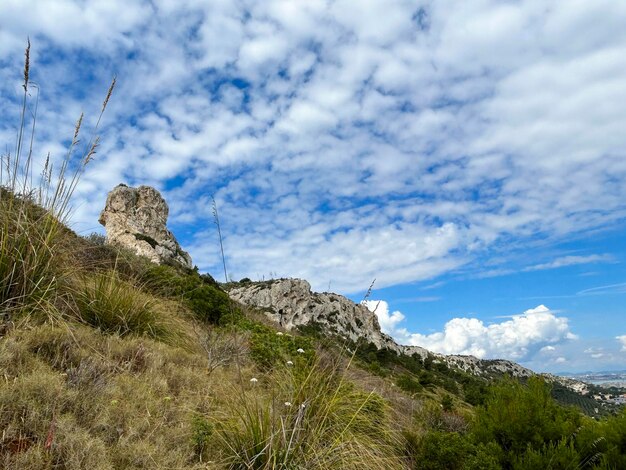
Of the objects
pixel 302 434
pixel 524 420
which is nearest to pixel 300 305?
pixel 524 420

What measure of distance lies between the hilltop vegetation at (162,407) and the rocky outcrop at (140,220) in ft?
71.9

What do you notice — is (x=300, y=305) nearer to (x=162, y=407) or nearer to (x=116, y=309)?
(x=116, y=309)

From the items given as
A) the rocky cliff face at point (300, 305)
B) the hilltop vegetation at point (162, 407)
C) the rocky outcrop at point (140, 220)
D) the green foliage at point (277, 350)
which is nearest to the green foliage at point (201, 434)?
the hilltop vegetation at point (162, 407)

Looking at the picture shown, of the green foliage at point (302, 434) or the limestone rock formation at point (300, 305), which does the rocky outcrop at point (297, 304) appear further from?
the green foliage at point (302, 434)

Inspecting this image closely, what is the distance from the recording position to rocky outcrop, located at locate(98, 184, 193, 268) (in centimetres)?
2853

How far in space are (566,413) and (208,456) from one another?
414 cm

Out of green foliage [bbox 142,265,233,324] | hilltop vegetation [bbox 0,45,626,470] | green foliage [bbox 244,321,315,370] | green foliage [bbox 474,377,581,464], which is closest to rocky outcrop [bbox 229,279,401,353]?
green foliage [bbox 142,265,233,324]

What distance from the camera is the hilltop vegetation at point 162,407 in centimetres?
362

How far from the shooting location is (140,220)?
31203 mm

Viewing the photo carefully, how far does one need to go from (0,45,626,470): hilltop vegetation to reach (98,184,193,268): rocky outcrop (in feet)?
71.9

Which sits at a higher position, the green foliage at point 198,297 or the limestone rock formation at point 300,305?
the limestone rock formation at point 300,305

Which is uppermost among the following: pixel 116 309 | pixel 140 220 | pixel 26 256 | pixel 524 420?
pixel 140 220

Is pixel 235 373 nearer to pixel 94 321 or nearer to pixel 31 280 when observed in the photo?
pixel 94 321

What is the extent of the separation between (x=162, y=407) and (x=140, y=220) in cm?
2896
